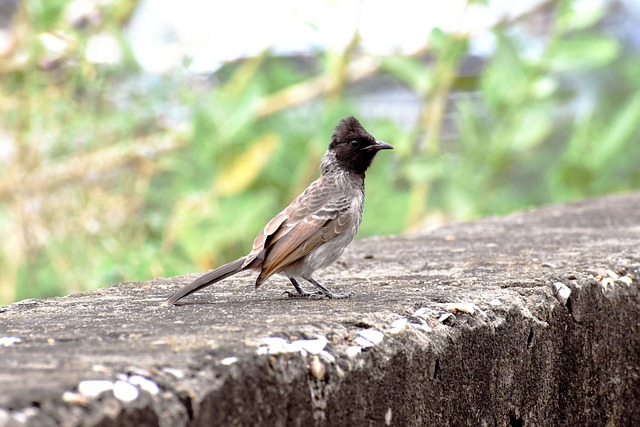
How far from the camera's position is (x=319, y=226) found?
3045 millimetres

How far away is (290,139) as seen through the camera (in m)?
6.67

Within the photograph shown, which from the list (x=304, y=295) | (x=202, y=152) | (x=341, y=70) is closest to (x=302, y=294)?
(x=304, y=295)

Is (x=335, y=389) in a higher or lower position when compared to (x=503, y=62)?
lower

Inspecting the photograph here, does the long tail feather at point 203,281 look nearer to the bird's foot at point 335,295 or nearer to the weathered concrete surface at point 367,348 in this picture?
the weathered concrete surface at point 367,348

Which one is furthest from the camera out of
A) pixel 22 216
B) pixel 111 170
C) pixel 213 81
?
pixel 213 81

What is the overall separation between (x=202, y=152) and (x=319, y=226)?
10.1 feet

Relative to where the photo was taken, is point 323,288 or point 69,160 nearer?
point 323,288

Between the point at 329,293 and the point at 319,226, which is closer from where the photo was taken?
the point at 329,293

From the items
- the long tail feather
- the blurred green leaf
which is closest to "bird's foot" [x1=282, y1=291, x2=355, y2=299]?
the long tail feather

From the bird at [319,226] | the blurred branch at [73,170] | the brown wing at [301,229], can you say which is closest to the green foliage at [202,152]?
the blurred branch at [73,170]

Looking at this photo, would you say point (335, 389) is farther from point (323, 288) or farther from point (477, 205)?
point (477, 205)

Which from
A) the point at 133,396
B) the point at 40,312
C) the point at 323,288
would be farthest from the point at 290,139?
the point at 133,396

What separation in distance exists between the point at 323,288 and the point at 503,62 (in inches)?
152

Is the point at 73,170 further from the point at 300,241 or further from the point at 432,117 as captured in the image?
the point at 300,241
